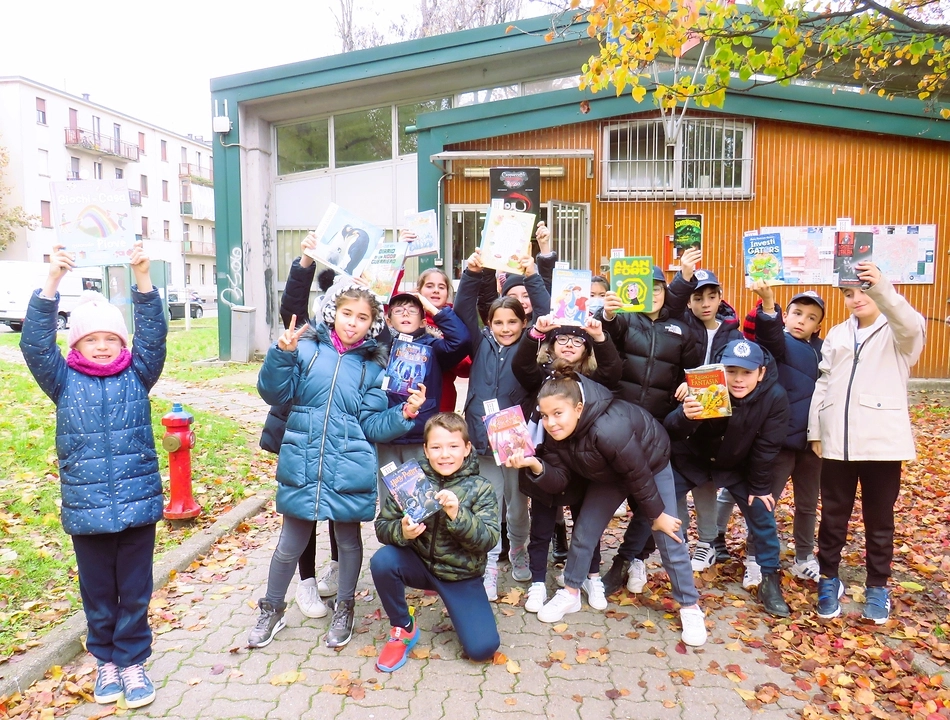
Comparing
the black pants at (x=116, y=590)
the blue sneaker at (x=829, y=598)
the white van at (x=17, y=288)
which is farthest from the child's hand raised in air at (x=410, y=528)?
the white van at (x=17, y=288)

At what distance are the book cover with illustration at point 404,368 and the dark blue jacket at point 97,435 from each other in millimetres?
1292

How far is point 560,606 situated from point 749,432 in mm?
1523

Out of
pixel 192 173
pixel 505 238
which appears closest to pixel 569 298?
pixel 505 238

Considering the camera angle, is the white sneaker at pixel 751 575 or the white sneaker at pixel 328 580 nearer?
the white sneaker at pixel 328 580

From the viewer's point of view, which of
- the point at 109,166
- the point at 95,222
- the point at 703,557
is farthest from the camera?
the point at 109,166

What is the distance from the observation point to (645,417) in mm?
3957

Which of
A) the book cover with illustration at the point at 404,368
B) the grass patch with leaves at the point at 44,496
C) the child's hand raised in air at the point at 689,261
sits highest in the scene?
the child's hand raised in air at the point at 689,261

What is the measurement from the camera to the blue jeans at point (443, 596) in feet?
11.8

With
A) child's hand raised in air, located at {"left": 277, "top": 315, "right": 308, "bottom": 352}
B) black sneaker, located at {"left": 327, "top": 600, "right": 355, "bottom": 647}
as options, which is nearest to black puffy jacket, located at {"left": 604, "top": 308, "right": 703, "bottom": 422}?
child's hand raised in air, located at {"left": 277, "top": 315, "right": 308, "bottom": 352}

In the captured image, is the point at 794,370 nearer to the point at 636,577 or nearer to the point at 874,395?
the point at 874,395

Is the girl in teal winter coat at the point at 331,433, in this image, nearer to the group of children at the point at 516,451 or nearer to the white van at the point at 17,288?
the group of children at the point at 516,451

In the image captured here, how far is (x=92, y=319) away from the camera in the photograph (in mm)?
3223

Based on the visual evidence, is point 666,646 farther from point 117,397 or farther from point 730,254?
point 730,254

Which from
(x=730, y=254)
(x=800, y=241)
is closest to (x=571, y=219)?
(x=730, y=254)
